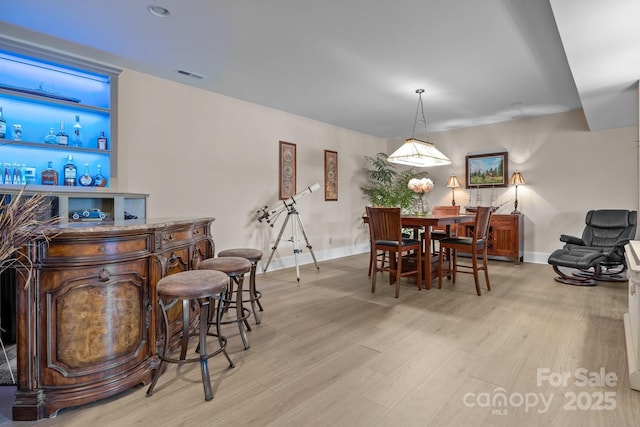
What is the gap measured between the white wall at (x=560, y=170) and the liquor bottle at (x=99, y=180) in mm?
5993

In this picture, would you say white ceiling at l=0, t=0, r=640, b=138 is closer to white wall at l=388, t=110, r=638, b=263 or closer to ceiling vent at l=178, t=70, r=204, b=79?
ceiling vent at l=178, t=70, r=204, b=79

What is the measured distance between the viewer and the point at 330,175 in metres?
6.09

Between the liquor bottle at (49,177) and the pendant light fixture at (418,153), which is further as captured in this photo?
the pendant light fixture at (418,153)

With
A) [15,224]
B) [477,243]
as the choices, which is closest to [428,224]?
[477,243]

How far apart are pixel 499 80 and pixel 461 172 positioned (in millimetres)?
2699

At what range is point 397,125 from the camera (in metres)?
6.10

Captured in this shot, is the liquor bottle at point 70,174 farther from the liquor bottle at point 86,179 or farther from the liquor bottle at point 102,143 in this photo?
the liquor bottle at point 102,143

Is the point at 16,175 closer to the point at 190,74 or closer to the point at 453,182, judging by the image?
the point at 190,74

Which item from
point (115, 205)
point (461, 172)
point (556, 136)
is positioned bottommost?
point (115, 205)

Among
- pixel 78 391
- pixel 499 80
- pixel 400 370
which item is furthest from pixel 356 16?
pixel 78 391

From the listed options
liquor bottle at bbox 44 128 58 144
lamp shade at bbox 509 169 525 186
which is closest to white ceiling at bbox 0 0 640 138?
liquor bottle at bbox 44 128 58 144

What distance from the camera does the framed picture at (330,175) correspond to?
5992 mm

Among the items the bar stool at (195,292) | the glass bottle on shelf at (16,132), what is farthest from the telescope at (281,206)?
the bar stool at (195,292)

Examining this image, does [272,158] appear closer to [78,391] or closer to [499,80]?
[499,80]
